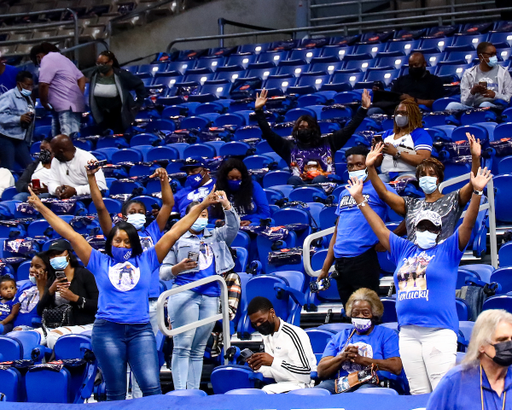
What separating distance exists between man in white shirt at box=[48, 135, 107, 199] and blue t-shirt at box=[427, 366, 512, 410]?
5.53m

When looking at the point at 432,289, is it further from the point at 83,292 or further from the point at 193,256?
the point at 83,292

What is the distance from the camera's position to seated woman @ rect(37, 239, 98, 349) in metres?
5.87

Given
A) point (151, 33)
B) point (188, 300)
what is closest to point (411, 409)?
point (188, 300)

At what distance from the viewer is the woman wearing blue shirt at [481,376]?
121 inches

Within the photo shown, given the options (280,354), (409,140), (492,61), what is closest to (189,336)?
(280,354)

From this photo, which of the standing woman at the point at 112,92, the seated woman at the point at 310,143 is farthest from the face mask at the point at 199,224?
the standing woman at the point at 112,92

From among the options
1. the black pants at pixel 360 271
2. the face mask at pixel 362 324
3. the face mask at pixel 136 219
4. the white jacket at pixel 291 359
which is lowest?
the white jacket at pixel 291 359

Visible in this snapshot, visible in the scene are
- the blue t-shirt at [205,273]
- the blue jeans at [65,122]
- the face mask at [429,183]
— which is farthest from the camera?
the blue jeans at [65,122]

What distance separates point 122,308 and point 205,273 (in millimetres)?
997

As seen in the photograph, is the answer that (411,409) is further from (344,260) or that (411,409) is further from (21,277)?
(21,277)

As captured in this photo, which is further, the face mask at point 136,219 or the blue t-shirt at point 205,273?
the blue t-shirt at point 205,273

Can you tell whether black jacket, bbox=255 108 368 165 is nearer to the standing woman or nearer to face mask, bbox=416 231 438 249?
the standing woman

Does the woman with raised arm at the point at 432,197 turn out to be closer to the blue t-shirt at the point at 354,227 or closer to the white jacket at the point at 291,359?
the blue t-shirt at the point at 354,227

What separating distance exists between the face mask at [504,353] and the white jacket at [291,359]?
213 cm
